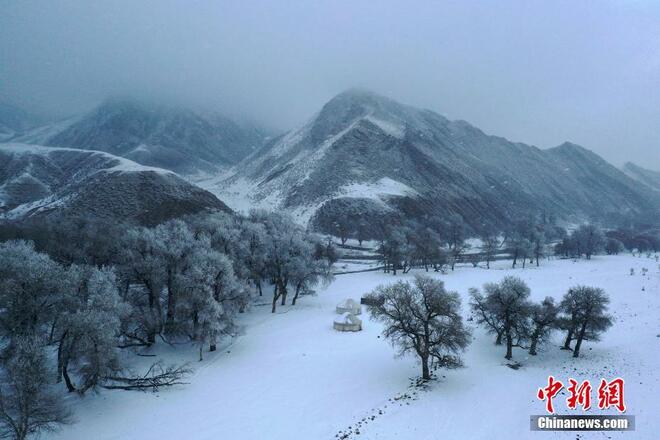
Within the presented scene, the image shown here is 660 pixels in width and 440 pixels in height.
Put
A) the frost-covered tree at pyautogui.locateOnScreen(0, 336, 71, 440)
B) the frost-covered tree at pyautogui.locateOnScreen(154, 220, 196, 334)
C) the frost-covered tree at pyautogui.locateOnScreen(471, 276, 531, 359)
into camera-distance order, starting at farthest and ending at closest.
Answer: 1. the frost-covered tree at pyautogui.locateOnScreen(154, 220, 196, 334)
2. the frost-covered tree at pyautogui.locateOnScreen(471, 276, 531, 359)
3. the frost-covered tree at pyautogui.locateOnScreen(0, 336, 71, 440)

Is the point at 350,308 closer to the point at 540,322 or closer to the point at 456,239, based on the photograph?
the point at 540,322

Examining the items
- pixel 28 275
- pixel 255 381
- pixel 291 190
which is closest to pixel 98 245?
pixel 28 275

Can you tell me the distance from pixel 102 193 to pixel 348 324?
100194 mm

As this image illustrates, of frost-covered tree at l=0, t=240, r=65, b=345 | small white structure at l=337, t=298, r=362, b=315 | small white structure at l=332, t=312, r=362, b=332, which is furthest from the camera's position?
small white structure at l=337, t=298, r=362, b=315

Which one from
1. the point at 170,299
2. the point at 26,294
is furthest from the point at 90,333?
the point at 170,299

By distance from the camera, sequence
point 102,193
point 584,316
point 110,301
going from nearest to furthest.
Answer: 1. point 110,301
2. point 584,316
3. point 102,193

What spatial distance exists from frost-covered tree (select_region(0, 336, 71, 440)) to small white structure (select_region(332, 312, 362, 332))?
92.0 ft

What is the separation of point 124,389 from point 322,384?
16237 millimetres

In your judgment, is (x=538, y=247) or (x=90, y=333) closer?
(x=90, y=333)

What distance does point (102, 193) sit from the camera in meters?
109

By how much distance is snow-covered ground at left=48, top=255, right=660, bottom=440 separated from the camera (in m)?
23.7

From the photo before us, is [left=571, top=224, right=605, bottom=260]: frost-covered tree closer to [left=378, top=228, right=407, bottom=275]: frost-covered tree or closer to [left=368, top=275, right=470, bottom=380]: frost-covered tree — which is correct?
[left=378, top=228, right=407, bottom=275]: frost-covered tree

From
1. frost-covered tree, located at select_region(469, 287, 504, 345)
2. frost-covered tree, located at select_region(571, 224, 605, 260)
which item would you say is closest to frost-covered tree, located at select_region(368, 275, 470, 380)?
frost-covered tree, located at select_region(469, 287, 504, 345)

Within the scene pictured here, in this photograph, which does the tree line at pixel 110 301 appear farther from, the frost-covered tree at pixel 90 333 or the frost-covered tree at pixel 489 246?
the frost-covered tree at pixel 489 246
